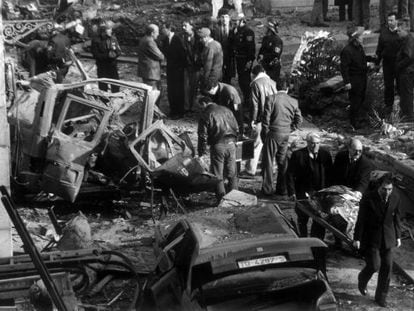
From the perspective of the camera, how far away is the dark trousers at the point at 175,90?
1841 cm

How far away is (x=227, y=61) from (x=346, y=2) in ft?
20.3

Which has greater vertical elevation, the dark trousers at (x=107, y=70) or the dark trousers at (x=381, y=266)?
the dark trousers at (x=107, y=70)

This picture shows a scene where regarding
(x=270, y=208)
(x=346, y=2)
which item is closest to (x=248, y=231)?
(x=270, y=208)

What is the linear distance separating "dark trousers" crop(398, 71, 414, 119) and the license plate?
936 centimetres

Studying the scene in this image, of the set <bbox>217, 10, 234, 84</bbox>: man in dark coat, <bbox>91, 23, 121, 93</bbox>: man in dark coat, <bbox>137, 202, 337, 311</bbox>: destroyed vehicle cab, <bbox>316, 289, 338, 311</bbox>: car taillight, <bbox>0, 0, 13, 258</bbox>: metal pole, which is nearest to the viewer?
<bbox>316, 289, 338, 311</bbox>: car taillight

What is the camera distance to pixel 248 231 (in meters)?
8.96

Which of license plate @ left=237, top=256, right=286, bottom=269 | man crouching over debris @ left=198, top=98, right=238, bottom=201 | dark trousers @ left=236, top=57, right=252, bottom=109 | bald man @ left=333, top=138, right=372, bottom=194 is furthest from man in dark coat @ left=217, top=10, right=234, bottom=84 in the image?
license plate @ left=237, top=256, right=286, bottom=269

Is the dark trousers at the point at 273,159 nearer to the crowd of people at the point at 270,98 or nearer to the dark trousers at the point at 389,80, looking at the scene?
the crowd of people at the point at 270,98

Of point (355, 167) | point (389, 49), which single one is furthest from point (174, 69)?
point (355, 167)

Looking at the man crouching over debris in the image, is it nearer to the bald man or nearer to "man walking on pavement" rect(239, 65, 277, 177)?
"man walking on pavement" rect(239, 65, 277, 177)

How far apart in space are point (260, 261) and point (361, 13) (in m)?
14.8

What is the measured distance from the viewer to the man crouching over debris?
13.3 meters

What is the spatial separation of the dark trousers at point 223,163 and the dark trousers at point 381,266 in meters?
3.92

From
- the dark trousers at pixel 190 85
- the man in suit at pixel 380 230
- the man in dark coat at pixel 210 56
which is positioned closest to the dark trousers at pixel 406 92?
the man in dark coat at pixel 210 56
